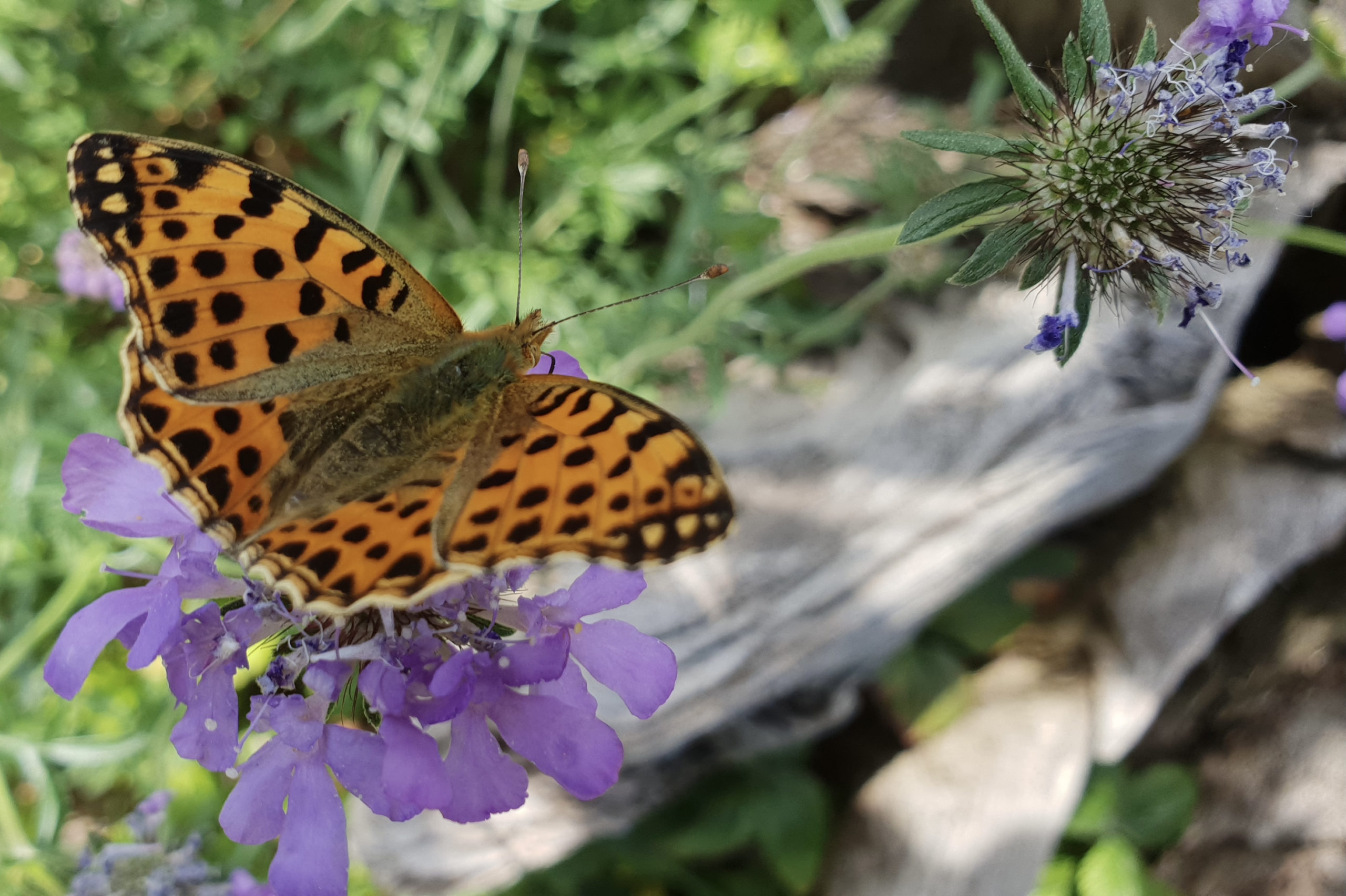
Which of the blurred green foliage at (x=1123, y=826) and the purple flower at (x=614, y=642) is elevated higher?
the purple flower at (x=614, y=642)

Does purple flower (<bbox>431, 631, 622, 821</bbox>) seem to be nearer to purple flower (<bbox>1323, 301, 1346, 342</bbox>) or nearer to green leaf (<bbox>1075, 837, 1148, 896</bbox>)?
purple flower (<bbox>1323, 301, 1346, 342</bbox>)

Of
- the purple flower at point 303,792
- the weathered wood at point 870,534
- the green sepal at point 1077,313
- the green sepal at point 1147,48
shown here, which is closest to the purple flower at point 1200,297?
the green sepal at point 1077,313

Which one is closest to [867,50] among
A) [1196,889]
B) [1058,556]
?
[1058,556]

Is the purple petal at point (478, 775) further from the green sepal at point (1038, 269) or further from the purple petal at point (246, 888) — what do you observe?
the green sepal at point (1038, 269)

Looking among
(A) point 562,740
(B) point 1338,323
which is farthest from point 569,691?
(B) point 1338,323

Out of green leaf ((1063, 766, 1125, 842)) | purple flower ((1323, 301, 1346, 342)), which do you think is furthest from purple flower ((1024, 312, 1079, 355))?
green leaf ((1063, 766, 1125, 842))

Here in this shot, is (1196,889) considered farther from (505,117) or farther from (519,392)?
(505,117)
